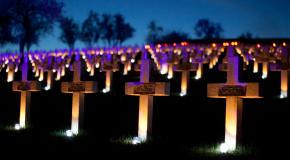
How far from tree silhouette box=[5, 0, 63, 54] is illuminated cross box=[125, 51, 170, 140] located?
34.9m

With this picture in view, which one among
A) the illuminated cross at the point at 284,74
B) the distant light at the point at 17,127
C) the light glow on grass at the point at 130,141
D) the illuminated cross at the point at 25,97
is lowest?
the distant light at the point at 17,127

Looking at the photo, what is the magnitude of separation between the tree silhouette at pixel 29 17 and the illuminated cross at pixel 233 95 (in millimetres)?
36577

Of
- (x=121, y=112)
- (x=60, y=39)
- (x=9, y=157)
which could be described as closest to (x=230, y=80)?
(x=9, y=157)

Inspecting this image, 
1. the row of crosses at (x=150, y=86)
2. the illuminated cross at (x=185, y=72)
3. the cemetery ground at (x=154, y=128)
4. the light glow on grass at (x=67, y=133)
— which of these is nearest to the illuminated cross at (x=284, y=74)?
the row of crosses at (x=150, y=86)

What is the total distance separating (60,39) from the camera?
76562 millimetres

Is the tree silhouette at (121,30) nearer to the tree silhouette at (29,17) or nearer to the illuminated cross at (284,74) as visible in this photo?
the tree silhouette at (29,17)

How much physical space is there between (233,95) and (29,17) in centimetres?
3844

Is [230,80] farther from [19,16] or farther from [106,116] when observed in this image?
[19,16]

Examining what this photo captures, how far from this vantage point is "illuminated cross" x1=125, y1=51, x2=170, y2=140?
1193cm

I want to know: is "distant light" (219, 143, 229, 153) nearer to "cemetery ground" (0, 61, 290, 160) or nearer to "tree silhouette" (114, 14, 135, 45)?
"cemetery ground" (0, 61, 290, 160)

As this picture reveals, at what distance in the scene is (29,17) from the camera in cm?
4734

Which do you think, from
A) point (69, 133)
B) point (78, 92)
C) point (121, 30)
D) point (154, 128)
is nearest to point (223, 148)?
point (154, 128)

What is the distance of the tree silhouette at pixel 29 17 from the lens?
46344 millimetres

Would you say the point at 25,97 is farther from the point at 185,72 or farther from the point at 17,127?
the point at 185,72
